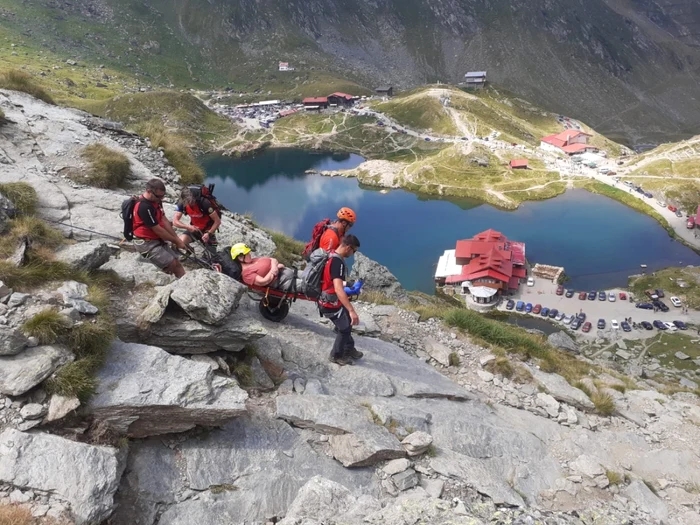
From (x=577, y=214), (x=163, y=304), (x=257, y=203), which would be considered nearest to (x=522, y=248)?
(x=577, y=214)

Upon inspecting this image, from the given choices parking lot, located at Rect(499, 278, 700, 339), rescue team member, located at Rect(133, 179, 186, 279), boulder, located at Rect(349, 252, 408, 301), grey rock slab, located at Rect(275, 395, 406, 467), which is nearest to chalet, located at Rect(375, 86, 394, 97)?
parking lot, located at Rect(499, 278, 700, 339)

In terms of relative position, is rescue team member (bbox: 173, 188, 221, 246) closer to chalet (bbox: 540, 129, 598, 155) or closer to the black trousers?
the black trousers

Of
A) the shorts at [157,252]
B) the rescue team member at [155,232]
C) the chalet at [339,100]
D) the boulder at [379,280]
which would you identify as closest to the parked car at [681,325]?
the boulder at [379,280]

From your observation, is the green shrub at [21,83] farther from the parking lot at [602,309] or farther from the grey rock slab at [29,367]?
the parking lot at [602,309]

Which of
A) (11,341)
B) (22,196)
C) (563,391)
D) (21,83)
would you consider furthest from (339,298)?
(21,83)

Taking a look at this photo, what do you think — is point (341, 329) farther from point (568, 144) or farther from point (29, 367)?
point (568, 144)

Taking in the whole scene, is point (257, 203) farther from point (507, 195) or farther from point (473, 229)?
point (507, 195)

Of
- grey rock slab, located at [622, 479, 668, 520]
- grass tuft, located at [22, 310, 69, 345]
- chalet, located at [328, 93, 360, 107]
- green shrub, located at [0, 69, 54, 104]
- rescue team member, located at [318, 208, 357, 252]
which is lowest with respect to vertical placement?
grey rock slab, located at [622, 479, 668, 520]
